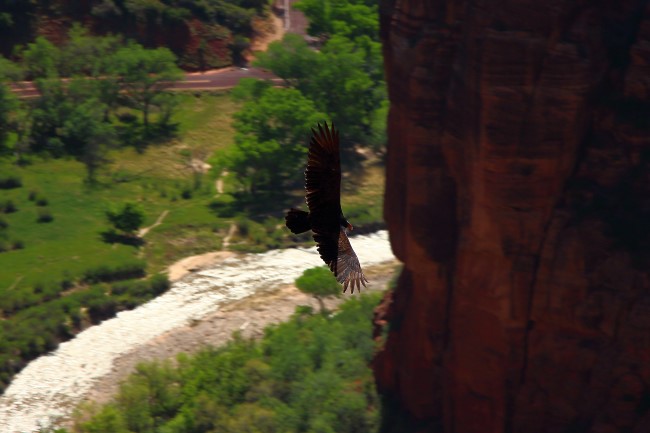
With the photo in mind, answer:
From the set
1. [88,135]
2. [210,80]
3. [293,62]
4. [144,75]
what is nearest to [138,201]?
[88,135]

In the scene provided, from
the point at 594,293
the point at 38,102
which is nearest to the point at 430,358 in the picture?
the point at 594,293

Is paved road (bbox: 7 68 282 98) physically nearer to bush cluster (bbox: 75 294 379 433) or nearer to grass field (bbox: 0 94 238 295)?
grass field (bbox: 0 94 238 295)

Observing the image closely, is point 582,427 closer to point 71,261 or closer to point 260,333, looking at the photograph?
point 260,333

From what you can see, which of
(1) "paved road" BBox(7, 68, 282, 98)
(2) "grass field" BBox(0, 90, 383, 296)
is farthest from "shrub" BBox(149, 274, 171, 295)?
(1) "paved road" BBox(7, 68, 282, 98)

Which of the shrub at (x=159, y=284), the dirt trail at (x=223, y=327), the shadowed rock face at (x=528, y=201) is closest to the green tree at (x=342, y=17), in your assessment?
the dirt trail at (x=223, y=327)

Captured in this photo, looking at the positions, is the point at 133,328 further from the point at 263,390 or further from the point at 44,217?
the point at 263,390

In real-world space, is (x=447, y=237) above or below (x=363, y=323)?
above
